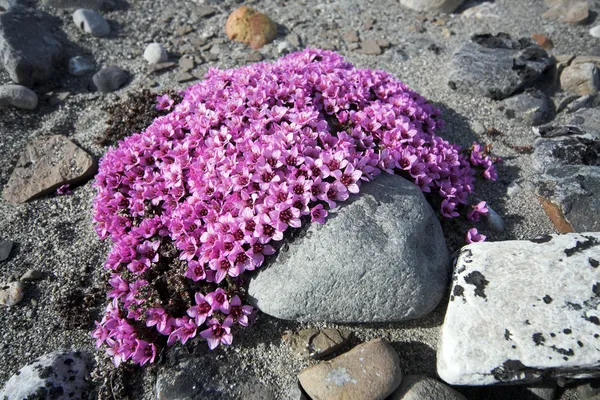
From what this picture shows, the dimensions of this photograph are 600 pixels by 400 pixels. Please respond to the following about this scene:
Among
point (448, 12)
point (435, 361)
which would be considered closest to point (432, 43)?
point (448, 12)

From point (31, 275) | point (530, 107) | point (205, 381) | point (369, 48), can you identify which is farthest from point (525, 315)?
point (369, 48)

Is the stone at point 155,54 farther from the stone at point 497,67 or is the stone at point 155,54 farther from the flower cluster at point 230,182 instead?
the stone at point 497,67

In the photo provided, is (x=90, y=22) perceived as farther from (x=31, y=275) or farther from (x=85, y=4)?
(x=31, y=275)

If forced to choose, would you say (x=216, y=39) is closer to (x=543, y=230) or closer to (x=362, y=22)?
(x=362, y=22)

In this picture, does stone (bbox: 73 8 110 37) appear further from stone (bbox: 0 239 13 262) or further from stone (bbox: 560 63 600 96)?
stone (bbox: 560 63 600 96)

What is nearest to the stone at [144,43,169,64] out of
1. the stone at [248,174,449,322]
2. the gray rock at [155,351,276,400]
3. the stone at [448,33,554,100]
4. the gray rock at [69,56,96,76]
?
the gray rock at [69,56,96,76]

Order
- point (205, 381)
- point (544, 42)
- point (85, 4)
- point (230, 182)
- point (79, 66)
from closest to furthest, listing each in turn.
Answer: point (205, 381), point (230, 182), point (79, 66), point (544, 42), point (85, 4)

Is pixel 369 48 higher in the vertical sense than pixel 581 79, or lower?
lower

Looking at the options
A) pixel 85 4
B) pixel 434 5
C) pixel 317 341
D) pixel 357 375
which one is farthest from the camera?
pixel 434 5
